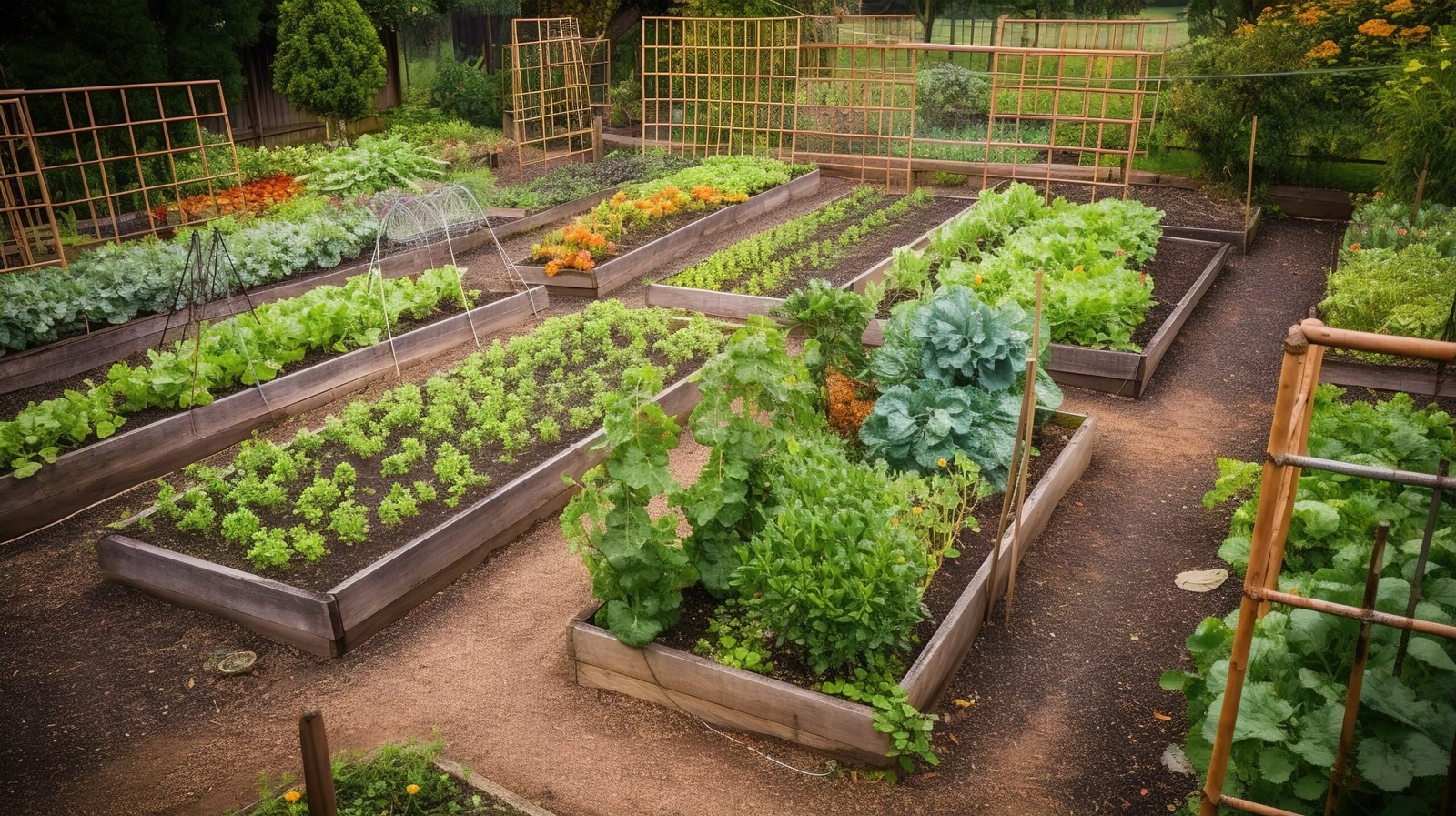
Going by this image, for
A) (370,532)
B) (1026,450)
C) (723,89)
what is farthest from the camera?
(723,89)

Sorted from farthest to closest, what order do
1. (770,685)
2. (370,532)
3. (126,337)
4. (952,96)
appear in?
1. (952,96)
2. (126,337)
3. (370,532)
4. (770,685)

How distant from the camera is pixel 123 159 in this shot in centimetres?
1095

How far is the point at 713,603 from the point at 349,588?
1.68m

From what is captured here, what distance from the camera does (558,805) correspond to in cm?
384

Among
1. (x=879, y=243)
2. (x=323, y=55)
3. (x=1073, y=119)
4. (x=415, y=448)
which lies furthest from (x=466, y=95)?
(x=415, y=448)

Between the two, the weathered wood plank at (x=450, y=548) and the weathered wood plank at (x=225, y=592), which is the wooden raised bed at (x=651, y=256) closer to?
the weathered wood plank at (x=450, y=548)

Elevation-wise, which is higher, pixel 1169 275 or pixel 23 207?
pixel 23 207

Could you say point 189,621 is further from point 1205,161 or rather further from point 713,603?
point 1205,161

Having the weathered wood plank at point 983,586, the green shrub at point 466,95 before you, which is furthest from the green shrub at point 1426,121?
the green shrub at point 466,95

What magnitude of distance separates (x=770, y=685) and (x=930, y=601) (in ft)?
3.37

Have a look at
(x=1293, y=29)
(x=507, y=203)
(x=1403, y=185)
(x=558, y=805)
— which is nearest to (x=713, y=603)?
(x=558, y=805)

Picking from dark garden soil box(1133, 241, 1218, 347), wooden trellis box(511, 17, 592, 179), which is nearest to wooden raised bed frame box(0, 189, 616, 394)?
wooden trellis box(511, 17, 592, 179)

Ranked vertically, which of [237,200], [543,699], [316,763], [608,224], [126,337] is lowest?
[543,699]

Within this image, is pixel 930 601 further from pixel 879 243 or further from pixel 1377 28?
pixel 1377 28
